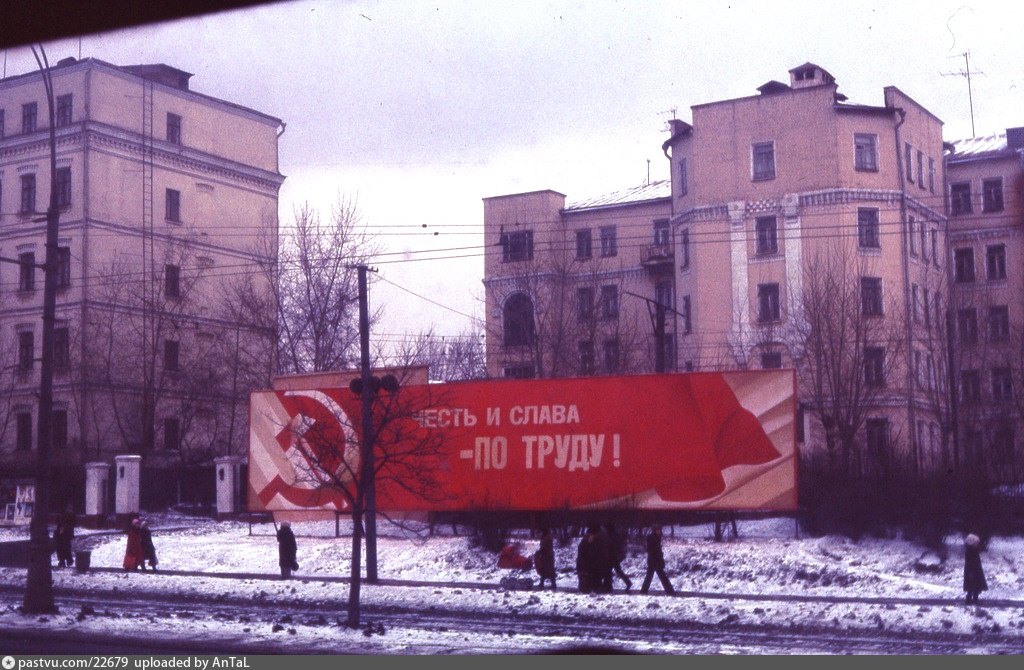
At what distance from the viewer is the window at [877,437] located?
34.7 metres

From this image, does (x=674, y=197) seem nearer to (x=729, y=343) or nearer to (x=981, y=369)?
(x=729, y=343)

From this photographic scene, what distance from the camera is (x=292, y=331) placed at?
4997 centimetres

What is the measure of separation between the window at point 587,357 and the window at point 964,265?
55.3 feet

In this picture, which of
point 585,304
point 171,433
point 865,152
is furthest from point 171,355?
point 865,152

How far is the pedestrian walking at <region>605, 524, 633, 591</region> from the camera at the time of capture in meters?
27.5

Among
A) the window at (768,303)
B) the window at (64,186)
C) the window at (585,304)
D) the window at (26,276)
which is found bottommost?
the window at (768,303)

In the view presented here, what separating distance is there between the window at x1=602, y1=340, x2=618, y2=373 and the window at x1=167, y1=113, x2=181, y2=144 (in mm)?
20791

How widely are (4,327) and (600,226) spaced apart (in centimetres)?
2852

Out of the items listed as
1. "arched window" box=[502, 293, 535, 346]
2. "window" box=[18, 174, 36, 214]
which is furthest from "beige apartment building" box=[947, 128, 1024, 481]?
"window" box=[18, 174, 36, 214]

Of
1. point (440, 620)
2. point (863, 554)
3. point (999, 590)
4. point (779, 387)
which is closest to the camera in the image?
point (440, 620)

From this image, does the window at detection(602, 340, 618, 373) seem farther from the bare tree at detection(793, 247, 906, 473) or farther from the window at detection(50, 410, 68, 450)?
the window at detection(50, 410, 68, 450)

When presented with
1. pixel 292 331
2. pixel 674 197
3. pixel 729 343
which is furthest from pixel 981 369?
pixel 292 331

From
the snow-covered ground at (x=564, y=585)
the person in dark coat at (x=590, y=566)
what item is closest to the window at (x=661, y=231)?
the snow-covered ground at (x=564, y=585)

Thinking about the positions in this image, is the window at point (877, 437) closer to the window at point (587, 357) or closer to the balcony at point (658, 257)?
the window at point (587, 357)
